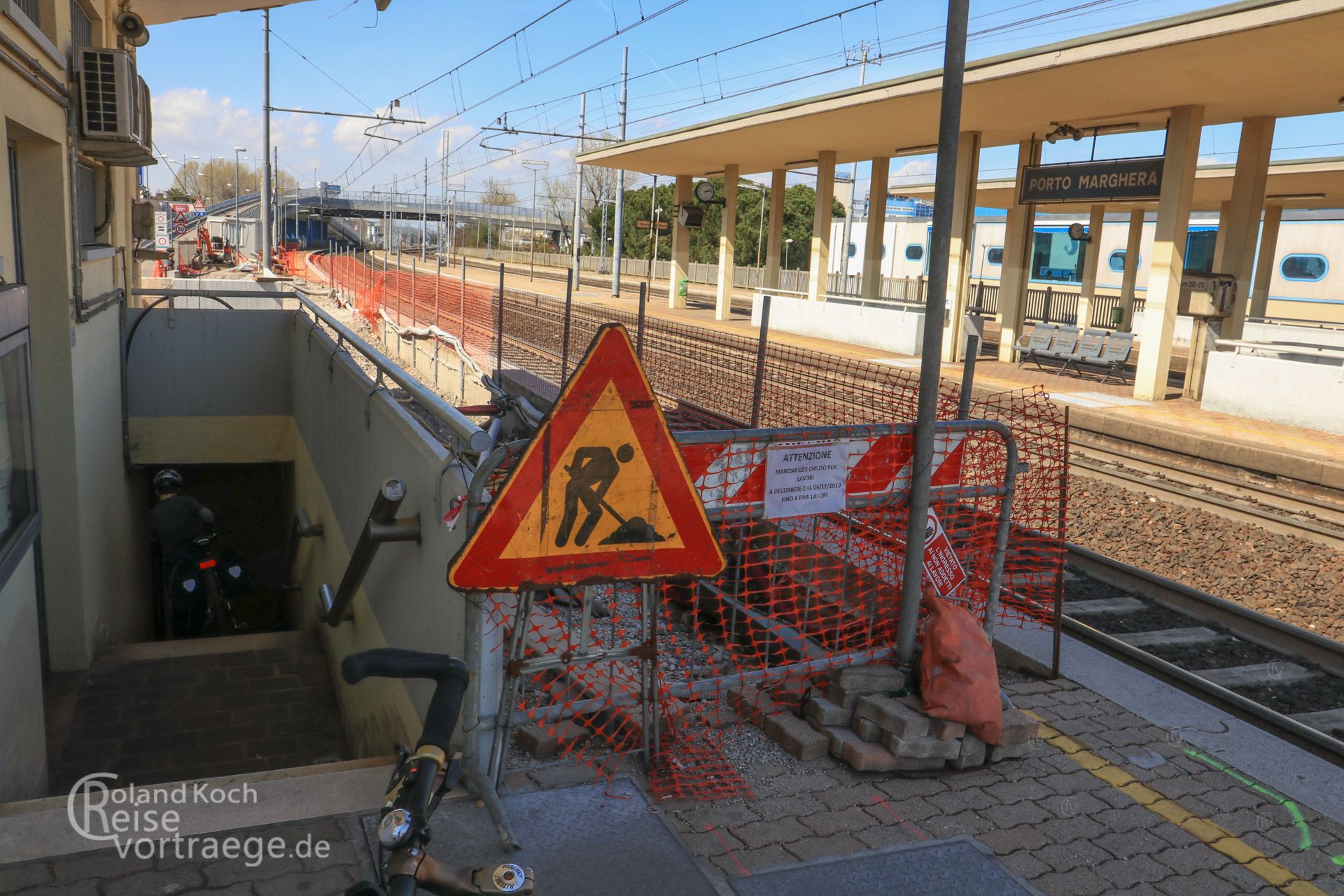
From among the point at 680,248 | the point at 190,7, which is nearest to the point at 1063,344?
the point at 680,248

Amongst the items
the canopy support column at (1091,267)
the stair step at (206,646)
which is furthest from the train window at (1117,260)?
the stair step at (206,646)

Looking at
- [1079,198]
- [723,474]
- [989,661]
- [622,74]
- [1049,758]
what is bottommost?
[1049,758]

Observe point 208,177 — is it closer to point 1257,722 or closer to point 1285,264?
point 1285,264

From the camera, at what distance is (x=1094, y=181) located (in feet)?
58.2

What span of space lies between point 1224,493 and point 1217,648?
16.4 ft

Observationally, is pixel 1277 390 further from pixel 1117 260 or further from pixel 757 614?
pixel 1117 260

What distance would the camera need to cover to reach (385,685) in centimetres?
534

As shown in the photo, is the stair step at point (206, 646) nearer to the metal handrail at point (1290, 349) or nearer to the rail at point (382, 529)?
the rail at point (382, 529)

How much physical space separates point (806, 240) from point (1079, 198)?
1592 inches

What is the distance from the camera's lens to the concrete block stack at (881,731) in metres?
3.82

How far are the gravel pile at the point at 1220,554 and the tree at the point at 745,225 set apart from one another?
4363 cm

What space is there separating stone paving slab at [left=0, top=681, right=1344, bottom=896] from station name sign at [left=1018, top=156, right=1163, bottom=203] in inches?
580

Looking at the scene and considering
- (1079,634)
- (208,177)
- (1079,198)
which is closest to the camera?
(1079,634)

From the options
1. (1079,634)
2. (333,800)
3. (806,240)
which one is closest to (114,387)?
(333,800)
